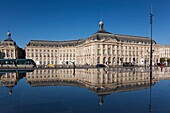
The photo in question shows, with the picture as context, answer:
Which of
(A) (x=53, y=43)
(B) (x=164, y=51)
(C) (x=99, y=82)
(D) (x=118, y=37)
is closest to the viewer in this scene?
(C) (x=99, y=82)

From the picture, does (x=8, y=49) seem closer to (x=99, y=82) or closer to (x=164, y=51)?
(x=99, y=82)

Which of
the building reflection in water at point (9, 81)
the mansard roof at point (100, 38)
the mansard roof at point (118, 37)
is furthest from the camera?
the mansard roof at point (100, 38)

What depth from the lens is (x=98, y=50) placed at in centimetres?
8219

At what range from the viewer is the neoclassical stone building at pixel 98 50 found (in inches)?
3260

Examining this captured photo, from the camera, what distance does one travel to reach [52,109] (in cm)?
660

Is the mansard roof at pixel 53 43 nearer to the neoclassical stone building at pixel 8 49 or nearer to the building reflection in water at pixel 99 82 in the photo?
the neoclassical stone building at pixel 8 49

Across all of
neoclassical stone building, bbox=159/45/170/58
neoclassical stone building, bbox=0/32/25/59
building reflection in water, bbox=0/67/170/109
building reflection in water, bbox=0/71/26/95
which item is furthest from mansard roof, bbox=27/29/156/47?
building reflection in water, bbox=0/71/26/95

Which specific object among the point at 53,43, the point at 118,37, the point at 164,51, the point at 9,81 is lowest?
the point at 9,81

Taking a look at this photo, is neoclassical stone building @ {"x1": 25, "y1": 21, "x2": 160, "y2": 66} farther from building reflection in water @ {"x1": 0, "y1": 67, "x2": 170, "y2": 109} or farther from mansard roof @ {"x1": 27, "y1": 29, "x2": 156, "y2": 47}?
building reflection in water @ {"x1": 0, "y1": 67, "x2": 170, "y2": 109}

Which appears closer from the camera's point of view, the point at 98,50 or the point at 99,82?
the point at 99,82

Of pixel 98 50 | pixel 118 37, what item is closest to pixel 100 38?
pixel 98 50

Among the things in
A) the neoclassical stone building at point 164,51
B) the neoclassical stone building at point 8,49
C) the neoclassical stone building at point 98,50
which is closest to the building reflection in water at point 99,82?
the neoclassical stone building at point 98,50

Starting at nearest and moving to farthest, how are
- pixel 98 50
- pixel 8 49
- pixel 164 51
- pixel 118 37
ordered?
1. pixel 98 50
2. pixel 118 37
3. pixel 8 49
4. pixel 164 51

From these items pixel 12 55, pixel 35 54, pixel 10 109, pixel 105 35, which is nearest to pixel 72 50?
pixel 35 54
